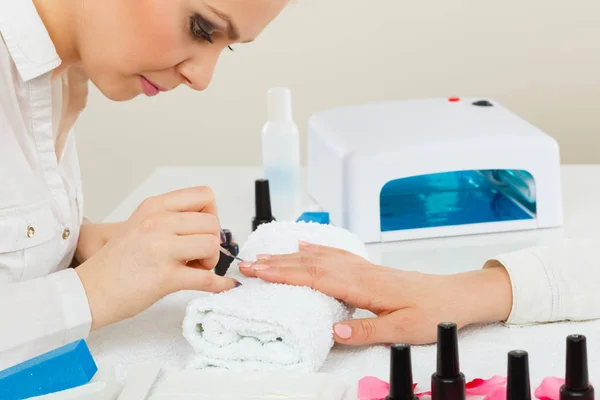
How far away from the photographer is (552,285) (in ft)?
3.59

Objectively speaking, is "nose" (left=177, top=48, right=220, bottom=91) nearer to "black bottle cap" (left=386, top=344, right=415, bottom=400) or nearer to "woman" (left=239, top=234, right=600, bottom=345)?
"woman" (left=239, top=234, right=600, bottom=345)

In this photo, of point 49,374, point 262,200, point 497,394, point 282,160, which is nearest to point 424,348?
point 497,394

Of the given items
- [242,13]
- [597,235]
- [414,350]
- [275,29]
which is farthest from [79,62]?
[275,29]

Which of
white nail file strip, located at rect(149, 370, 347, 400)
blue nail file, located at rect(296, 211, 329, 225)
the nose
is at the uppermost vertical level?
the nose

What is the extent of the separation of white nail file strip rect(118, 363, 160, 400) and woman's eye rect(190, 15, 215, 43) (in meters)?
0.38

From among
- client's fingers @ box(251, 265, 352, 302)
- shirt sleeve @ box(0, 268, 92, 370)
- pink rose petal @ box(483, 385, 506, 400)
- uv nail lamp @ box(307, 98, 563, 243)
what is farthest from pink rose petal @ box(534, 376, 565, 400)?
uv nail lamp @ box(307, 98, 563, 243)

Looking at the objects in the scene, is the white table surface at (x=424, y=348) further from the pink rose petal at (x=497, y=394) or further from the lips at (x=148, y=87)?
the lips at (x=148, y=87)

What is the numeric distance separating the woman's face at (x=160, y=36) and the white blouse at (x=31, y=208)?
6cm

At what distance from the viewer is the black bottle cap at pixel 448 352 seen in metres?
0.83

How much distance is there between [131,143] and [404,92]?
2.61 ft

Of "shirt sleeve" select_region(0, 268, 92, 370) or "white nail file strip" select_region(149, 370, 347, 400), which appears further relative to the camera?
"shirt sleeve" select_region(0, 268, 92, 370)

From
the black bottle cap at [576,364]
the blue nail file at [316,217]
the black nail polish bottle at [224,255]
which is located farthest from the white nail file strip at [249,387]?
the blue nail file at [316,217]

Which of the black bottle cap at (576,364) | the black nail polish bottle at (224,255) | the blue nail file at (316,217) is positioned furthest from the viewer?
the blue nail file at (316,217)

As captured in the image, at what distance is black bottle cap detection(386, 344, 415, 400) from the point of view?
2.71 feet
